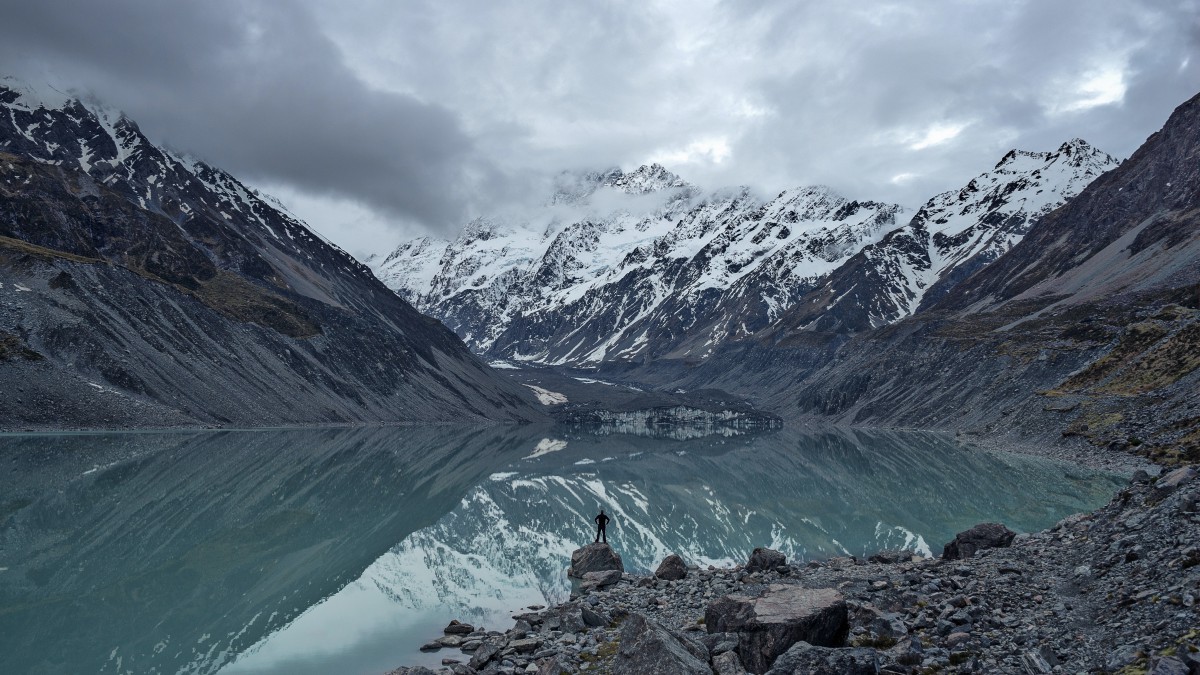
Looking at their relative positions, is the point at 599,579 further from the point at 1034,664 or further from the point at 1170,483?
the point at 1034,664

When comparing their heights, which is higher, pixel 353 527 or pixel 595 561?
pixel 353 527

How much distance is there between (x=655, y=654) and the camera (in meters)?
15.1

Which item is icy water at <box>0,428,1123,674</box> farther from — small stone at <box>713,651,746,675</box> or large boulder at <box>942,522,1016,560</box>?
large boulder at <box>942,522,1016,560</box>

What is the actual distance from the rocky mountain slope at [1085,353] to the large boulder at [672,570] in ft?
125

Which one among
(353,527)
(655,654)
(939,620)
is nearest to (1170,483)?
(939,620)

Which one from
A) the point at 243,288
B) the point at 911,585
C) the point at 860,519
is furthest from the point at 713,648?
the point at 243,288

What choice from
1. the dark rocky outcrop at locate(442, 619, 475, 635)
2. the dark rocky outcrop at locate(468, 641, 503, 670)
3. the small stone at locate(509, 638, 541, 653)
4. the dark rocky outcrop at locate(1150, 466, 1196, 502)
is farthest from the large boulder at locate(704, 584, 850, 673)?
the dark rocky outcrop at locate(1150, 466, 1196, 502)

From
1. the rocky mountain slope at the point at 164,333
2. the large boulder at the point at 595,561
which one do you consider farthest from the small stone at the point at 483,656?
the rocky mountain slope at the point at 164,333

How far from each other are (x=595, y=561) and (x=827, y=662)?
22238mm

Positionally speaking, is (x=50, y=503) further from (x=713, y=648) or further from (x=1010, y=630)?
(x=1010, y=630)

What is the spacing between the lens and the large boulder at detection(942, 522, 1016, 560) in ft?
95.1

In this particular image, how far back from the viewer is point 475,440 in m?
131

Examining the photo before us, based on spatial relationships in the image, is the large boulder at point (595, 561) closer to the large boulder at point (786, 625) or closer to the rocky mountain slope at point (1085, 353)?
the large boulder at point (786, 625)

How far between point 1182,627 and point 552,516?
47.6 meters
